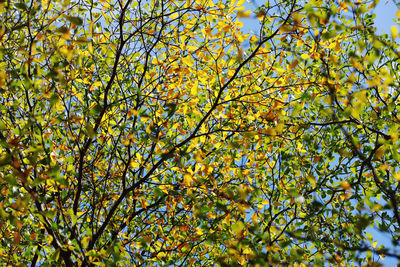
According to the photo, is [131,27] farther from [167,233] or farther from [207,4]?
[167,233]

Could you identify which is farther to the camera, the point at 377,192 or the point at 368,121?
the point at 368,121

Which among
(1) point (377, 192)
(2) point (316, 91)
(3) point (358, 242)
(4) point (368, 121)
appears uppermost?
(2) point (316, 91)

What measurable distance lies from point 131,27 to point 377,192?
4508 millimetres

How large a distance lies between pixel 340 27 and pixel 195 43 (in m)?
2.13

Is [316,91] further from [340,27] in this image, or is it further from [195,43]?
[340,27]

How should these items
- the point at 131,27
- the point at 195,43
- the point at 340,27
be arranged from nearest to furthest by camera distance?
the point at 340,27 → the point at 195,43 → the point at 131,27

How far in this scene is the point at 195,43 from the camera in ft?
15.9

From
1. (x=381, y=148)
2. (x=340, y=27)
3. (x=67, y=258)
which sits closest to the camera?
(x=340, y=27)

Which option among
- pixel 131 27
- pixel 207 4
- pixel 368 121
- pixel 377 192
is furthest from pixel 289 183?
pixel 131 27

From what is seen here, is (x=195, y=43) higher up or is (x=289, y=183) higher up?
(x=195, y=43)

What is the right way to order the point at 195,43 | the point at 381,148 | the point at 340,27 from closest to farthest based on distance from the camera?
1. the point at 340,27
2. the point at 381,148
3. the point at 195,43

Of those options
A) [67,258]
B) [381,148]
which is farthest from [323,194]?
[67,258]

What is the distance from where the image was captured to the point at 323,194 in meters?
5.56

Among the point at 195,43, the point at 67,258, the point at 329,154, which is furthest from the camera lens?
the point at 329,154
